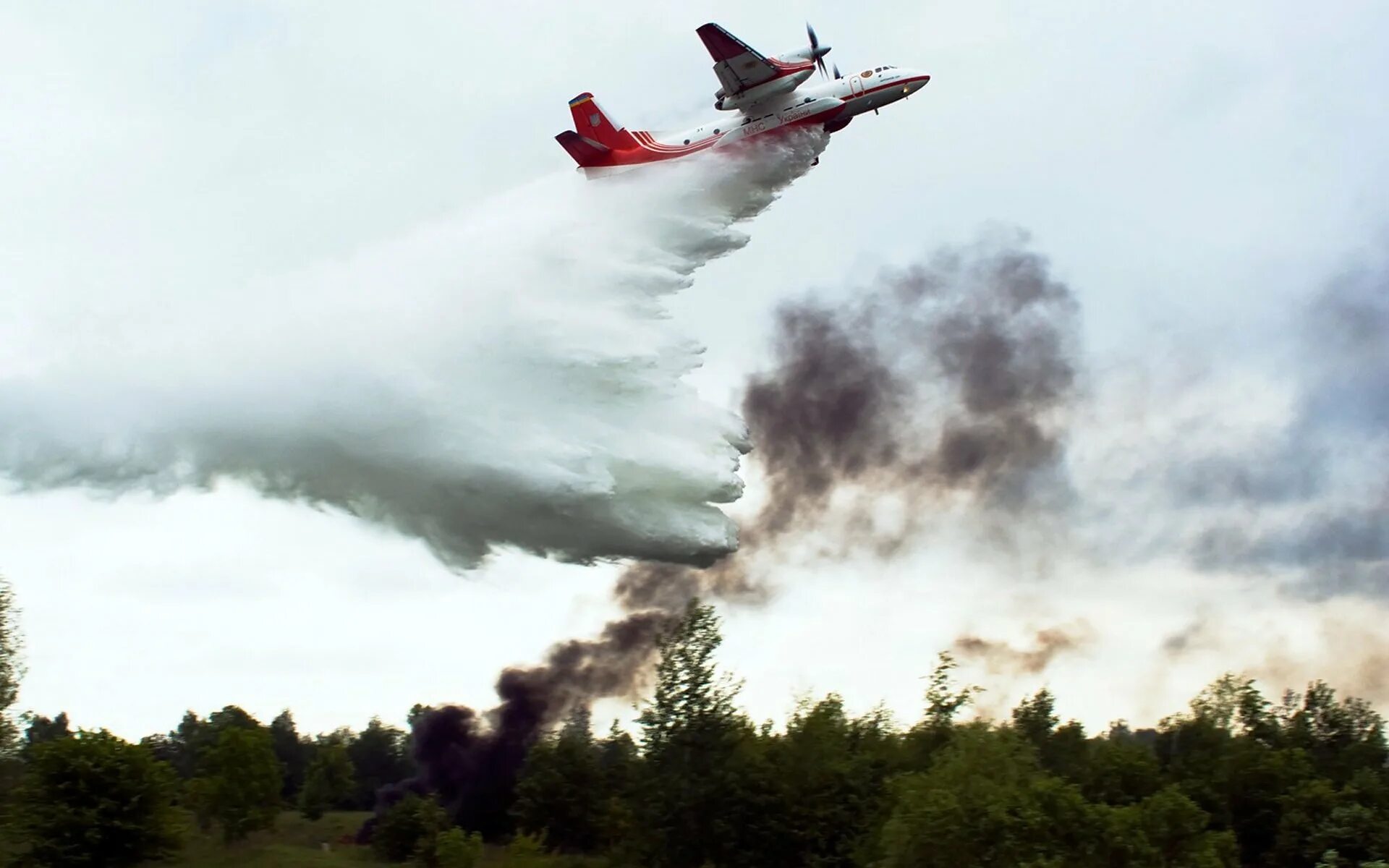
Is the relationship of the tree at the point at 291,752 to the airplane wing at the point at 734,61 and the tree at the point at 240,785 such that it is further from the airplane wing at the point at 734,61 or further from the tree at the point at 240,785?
the airplane wing at the point at 734,61

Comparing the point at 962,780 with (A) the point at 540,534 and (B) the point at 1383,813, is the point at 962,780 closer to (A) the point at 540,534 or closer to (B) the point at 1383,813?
(A) the point at 540,534

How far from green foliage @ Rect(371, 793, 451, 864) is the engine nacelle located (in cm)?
2630

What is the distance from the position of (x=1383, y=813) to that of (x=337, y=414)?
32.5 m

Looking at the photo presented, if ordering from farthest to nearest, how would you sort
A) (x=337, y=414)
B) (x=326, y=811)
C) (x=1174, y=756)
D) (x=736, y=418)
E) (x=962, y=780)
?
(x=326, y=811), (x=1174, y=756), (x=962, y=780), (x=736, y=418), (x=337, y=414)

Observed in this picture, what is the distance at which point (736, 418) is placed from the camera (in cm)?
2722

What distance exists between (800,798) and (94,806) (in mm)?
18628

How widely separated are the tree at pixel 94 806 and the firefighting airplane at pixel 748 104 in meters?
20.8

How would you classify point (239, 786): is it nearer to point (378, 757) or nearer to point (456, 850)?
point (456, 850)

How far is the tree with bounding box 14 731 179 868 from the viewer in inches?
1395

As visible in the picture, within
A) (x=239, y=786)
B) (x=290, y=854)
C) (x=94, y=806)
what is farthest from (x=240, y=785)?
(x=94, y=806)

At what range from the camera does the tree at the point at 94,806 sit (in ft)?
116

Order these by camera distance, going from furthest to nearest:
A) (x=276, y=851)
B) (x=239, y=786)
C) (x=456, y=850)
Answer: (x=239, y=786), (x=276, y=851), (x=456, y=850)

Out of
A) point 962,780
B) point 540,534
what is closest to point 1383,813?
point 962,780

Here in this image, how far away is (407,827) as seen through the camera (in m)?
45.1
